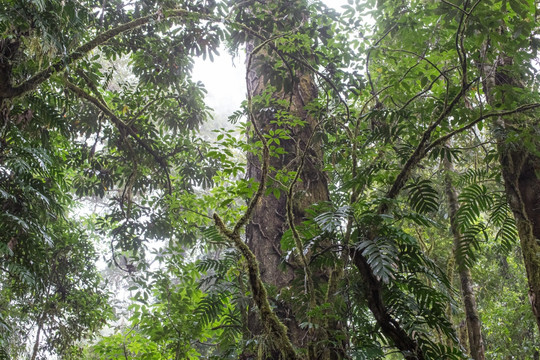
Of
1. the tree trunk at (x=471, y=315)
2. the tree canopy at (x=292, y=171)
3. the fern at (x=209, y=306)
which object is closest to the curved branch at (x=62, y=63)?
the tree canopy at (x=292, y=171)

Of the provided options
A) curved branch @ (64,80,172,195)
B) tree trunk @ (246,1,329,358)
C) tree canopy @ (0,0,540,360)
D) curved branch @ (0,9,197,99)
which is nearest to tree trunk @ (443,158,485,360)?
tree canopy @ (0,0,540,360)

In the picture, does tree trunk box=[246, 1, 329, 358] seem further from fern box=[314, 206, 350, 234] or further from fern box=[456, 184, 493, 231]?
fern box=[456, 184, 493, 231]

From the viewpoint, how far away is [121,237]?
504 cm

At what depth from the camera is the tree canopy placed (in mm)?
1919

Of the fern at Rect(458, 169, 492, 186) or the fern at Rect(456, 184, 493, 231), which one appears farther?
the fern at Rect(458, 169, 492, 186)

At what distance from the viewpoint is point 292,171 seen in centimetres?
282

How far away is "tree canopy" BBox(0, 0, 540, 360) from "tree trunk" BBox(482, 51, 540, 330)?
0.01 meters

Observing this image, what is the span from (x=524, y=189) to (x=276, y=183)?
159 centimetres

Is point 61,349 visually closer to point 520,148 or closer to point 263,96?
point 263,96

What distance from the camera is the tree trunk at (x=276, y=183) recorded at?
2.50 meters

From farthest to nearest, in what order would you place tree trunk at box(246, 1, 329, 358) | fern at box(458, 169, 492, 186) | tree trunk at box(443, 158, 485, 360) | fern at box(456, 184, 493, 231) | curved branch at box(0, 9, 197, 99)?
tree trunk at box(443, 158, 485, 360), curved branch at box(0, 9, 197, 99), fern at box(458, 169, 492, 186), tree trunk at box(246, 1, 329, 358), fern at box(456, 184, 493, 231)

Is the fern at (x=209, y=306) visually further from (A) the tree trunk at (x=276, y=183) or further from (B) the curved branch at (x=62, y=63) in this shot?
(B) the curved branch at (x=62, y=63)

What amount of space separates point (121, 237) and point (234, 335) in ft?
9.46

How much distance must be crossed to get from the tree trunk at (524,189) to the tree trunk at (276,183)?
1.19 meters
